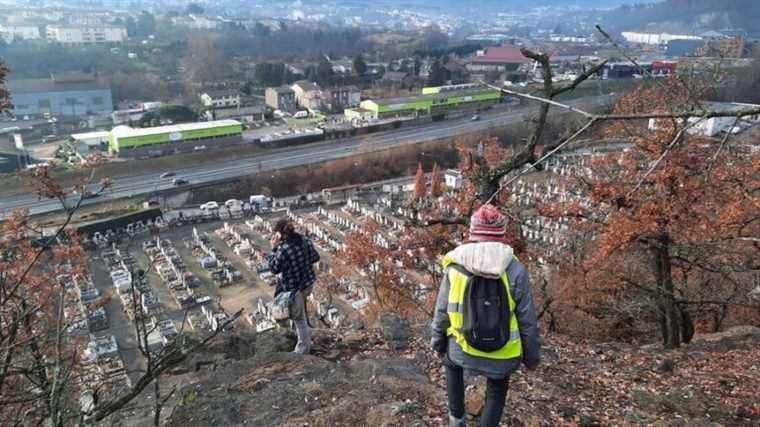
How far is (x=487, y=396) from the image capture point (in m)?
2.10

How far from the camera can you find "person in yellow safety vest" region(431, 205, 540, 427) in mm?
1859

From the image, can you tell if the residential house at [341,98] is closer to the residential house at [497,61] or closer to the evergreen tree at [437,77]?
the evergreen tree at [437,77]

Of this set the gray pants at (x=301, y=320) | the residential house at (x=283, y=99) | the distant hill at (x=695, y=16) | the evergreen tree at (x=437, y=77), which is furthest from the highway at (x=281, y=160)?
the distant hill at (x=695, y=16)

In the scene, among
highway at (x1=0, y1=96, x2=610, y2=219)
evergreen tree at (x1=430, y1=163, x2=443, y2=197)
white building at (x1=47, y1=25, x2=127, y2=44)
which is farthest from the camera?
white building at (x1=47, y1=25, x2=127, y2=44)

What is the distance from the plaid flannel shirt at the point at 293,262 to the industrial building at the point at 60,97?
1392 inches

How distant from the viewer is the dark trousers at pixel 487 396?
6.74 feet

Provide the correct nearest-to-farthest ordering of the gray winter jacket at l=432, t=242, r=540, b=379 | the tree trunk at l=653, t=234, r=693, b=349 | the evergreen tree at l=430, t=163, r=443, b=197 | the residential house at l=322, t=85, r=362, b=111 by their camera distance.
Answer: the gray winter jacket at l=432, t=242, r=540, b=379 → the tree trunk at l=653, t=234, r=693, b=349 → the evergreen tree at l=430, t=163, r=443, b=197 → the residential house at l=322, t=85, r=362, b=111

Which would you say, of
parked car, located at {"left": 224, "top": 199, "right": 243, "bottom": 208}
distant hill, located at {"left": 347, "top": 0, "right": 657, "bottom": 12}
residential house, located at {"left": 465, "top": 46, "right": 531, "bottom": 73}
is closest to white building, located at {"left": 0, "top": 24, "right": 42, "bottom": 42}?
residential house, located at {"left": 465, "top": 46, "right": 531, "bottom": 73}

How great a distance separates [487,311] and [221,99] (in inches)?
1427

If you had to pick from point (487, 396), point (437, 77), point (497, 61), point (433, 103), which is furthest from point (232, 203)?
point (497, 61)

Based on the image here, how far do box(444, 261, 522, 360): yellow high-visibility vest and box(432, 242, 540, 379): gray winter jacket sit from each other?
0.07 ft

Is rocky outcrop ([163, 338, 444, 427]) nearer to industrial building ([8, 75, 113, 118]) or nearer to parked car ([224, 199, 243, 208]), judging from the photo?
parked car ([224, 199, 243, 208])

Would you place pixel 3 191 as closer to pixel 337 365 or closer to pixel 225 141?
pixel 225 141

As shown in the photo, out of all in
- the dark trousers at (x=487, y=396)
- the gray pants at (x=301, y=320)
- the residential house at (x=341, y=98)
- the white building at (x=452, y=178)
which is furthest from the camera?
the residential house at (x=341, y=98)
